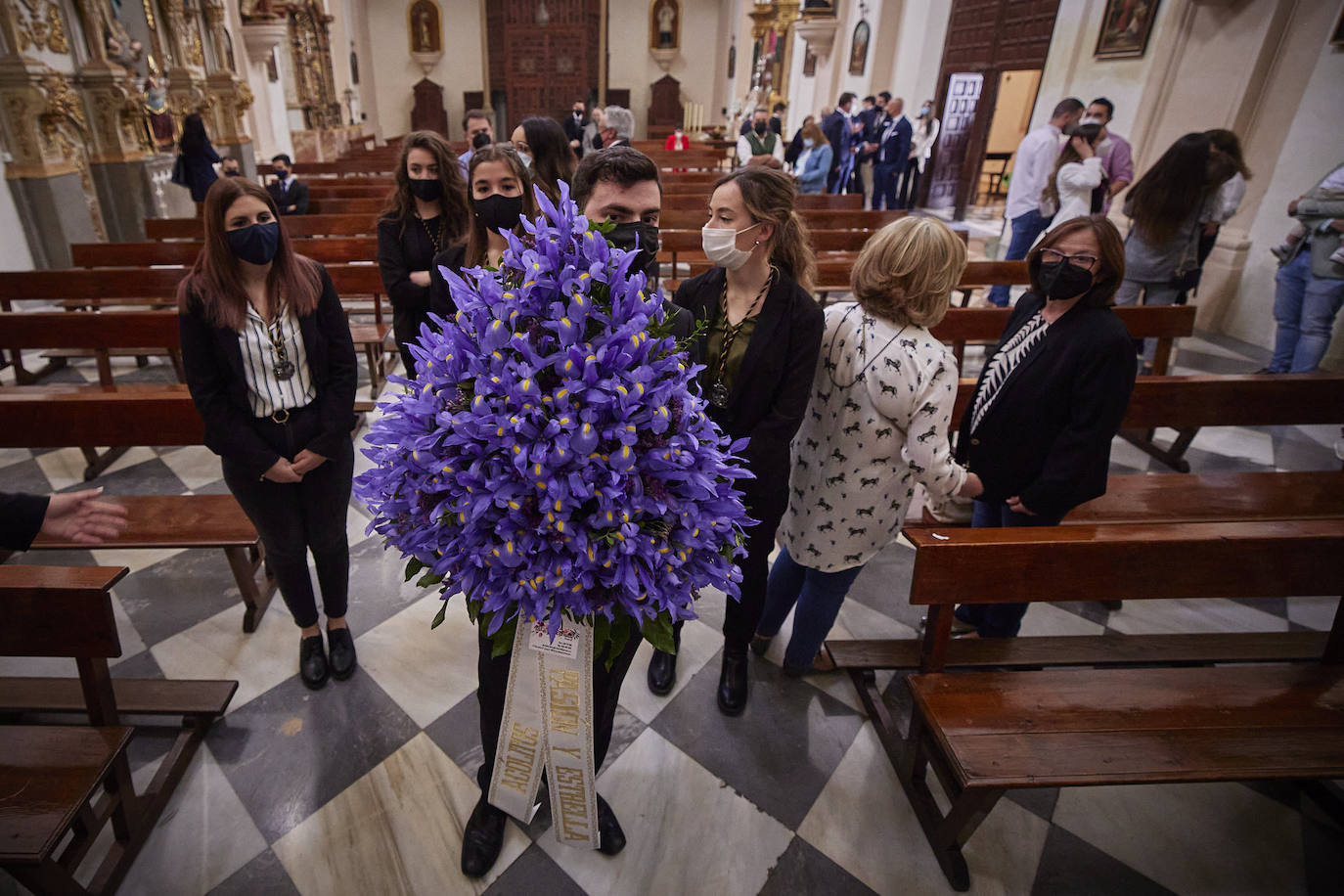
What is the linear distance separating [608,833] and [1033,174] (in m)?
5.97

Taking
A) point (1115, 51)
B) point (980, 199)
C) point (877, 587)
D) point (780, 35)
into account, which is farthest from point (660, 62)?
point (877, 587)

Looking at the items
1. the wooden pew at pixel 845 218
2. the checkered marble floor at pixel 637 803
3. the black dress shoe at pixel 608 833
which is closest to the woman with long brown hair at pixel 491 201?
the checkered marble floor at pixel 637 803

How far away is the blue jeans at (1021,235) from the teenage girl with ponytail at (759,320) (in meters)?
4.80

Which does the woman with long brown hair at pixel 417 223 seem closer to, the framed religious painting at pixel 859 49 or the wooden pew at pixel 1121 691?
the wooden pew at pixel 1121 691

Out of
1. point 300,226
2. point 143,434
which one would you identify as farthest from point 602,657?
point 300,226

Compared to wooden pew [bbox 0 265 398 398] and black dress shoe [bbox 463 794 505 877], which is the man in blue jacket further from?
black dress shoe [bbox 463 794 505 877]

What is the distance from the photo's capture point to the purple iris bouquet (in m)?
1.03

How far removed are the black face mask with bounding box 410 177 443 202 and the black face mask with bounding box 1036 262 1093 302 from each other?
230cm

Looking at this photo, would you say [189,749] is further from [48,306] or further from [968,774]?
[48,306]

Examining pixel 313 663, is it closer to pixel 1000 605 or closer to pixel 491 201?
pixel 491 201

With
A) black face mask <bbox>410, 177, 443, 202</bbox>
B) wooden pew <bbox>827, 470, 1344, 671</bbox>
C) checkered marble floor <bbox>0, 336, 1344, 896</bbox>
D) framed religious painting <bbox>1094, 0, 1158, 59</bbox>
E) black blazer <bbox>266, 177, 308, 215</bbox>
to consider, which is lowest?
checkered marble floor <bbox>0, 336, 1344, 896</bbox>

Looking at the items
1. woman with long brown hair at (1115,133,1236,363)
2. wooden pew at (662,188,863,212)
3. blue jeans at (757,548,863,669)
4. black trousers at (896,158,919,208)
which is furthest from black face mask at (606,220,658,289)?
black trousers at (896,158,919,208)

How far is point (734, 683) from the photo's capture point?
7.36ft

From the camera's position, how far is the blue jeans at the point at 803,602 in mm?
2133
